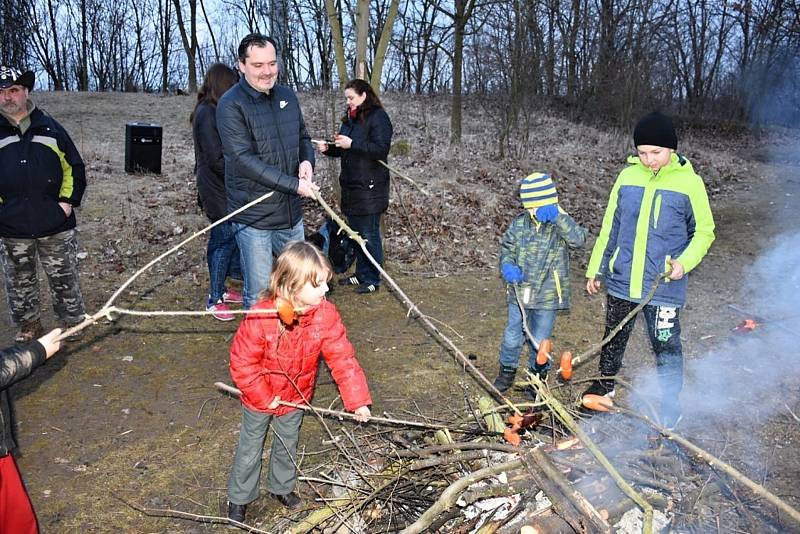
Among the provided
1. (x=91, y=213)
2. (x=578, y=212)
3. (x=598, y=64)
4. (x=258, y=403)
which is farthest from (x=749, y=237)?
(x=598, y=64)

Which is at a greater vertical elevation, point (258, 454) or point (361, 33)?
point (361, 33)

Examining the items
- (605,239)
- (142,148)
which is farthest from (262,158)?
(142,148)

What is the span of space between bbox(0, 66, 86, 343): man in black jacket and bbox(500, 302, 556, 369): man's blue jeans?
3613 mm

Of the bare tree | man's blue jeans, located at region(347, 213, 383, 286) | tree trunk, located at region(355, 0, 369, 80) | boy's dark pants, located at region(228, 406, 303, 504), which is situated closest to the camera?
boy's dark pants, located at region(228, 406, 303, 504)

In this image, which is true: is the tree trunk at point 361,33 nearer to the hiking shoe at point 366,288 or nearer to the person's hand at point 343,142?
the person's hand at point 343,142

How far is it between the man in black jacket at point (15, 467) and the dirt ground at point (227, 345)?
847 millimetres

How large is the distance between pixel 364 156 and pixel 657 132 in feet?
10.7

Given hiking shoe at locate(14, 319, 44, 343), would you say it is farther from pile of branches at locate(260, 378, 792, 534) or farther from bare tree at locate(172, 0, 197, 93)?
bare tree at locate(172, 0, 197, 93)

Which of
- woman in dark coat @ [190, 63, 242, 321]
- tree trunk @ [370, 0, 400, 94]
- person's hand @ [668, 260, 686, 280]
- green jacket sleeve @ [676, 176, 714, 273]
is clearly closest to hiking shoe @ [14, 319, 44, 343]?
woman in dark coat @ [190, 63, 242, 321]

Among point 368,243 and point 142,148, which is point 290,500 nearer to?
point 368,243

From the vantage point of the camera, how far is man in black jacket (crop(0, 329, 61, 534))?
2.36 metres

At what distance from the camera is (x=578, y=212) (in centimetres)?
1108

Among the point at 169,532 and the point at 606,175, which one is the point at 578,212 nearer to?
the point at 606,175

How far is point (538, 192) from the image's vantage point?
3881mm
